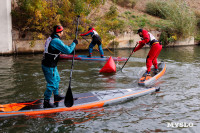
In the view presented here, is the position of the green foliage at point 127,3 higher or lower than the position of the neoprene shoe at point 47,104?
higher

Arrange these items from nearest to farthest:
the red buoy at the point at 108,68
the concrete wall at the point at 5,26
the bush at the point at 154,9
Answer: the red buoy at the point at 108,68 → the concrete wall at the point at 5,26 → the bush at the point at 154,9

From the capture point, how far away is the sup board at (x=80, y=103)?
15.6ft

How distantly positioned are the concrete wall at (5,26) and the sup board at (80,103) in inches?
389

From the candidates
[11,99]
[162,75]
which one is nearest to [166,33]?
[162,75]

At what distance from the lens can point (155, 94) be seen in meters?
6.53

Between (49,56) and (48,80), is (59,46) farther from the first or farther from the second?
(48,80)

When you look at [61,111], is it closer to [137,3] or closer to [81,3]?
[81,3]

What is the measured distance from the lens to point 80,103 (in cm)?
525

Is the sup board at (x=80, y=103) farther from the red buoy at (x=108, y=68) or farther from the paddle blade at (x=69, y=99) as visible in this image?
the red buoy at (x=108, y=68)

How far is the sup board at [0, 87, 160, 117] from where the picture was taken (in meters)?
4.74

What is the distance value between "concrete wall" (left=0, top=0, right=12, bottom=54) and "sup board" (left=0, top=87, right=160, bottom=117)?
9873 mm

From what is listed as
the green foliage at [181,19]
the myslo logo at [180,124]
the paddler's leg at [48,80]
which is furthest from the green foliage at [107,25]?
the myslo logo at [180,124]

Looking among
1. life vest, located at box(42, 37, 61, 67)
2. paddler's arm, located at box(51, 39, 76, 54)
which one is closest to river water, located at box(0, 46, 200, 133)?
life vest, located at box(42, 37, 61, 67)

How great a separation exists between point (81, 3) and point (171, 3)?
11948 millimetres
